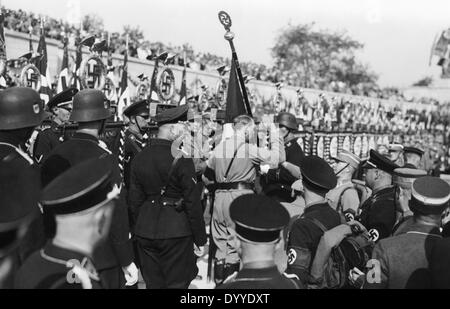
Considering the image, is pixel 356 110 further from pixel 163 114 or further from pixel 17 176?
pixel 17 176

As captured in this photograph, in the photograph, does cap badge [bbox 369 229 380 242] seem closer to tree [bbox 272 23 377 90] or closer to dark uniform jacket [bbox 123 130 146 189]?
dark uniform jacket [bbox 123 130 146 189]

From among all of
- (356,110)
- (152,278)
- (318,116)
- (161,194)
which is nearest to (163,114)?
(161,194)

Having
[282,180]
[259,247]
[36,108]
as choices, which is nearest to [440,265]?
[259,247]

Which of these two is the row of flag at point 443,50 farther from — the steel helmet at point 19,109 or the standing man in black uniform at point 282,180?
the steel helmet at point 19,109

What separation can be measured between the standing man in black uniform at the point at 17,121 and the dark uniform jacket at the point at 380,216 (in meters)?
2.84

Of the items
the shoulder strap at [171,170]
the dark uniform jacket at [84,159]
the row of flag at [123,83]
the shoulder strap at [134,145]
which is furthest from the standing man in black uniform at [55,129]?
the dark uniform jacket at [84,159]

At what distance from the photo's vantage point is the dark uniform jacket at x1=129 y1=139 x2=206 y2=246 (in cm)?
470

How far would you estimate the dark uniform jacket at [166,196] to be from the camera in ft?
15.4

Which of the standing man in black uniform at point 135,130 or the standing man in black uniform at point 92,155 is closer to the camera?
the standing man in black uniform at point 92,155

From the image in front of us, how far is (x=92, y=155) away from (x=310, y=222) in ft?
5.22

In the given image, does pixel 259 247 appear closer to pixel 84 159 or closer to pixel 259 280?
pixel 259 280
